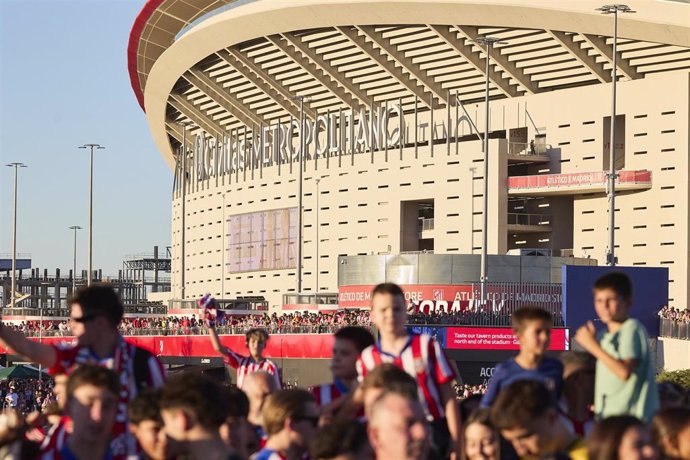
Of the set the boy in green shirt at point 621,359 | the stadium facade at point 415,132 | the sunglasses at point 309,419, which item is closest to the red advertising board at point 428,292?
the stadium facade at point 415,132

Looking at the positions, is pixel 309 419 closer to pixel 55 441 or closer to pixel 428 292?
pixel 55 441

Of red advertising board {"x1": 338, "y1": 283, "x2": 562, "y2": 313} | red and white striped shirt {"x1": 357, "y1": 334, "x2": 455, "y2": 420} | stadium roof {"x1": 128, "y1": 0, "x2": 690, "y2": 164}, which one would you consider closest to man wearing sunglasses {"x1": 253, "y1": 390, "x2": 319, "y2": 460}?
red and white striped shirt {"x1": 357, "y1": 334, "x2": 455, "y2": 420}

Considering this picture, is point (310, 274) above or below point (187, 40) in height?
below

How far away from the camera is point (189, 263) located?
93000mm

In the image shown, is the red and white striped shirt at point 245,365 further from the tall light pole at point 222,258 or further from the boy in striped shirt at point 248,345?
the tall light pole at point 222,258

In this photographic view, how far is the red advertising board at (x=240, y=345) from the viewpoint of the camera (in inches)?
1770

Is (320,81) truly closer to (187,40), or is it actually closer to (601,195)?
(187,40)

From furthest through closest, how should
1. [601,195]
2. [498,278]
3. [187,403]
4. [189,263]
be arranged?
[189,263] → [601,195] → [498,278] → [187,403]

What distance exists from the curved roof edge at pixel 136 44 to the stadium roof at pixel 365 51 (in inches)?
3.8

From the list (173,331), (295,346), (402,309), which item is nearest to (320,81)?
(173,331)

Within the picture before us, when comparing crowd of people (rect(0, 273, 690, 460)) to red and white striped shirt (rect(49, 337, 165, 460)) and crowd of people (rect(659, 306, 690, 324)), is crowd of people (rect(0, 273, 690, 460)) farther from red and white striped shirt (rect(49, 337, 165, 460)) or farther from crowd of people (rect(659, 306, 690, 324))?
crowd of people (rect(659, 306, 690, 324))

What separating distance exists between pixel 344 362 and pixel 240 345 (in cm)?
3774

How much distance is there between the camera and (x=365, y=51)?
72.3 meters

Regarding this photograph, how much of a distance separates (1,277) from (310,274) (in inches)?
2251
